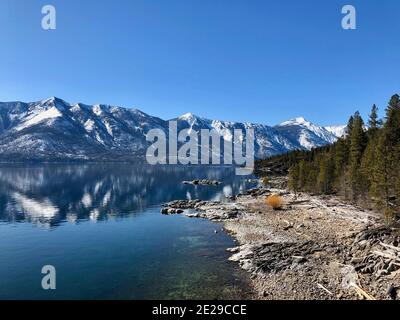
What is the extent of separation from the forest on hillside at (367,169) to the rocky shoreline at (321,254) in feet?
14.7

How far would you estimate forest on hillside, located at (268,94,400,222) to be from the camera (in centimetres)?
5244

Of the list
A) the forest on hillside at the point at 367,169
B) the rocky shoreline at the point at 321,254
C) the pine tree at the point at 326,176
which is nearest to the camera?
the rocky shoreline at the point at 321,254

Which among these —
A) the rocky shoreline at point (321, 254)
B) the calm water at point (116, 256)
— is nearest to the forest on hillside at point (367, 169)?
the rocky shoreline at point (321, 254)

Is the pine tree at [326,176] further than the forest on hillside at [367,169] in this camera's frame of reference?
Yes

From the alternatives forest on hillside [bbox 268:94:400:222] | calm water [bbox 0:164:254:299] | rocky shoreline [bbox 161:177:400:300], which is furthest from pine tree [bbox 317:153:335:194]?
calm water [bbox 0:164:254:299]

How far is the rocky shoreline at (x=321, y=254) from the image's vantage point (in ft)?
103

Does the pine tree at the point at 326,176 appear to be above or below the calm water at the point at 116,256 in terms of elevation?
above

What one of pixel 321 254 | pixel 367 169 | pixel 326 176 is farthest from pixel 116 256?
pixel 326 176

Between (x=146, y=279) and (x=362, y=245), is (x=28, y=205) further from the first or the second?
(x=362, y=245)

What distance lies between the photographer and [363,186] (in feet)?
234

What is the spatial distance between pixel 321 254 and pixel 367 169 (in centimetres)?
2946

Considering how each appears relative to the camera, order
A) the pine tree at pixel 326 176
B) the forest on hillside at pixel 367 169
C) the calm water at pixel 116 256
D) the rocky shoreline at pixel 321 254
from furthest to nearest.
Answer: the pine tree at pixel 326 176 < the forest on hillside at pixel 367 169 < the calm water at pixel 116 256 < the rocky shoreline at pixel 321 254

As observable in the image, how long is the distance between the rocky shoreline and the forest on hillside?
448 centimetres

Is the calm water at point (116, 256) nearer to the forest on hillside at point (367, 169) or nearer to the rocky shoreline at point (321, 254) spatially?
the rocky shoreline at point (321, 254)
